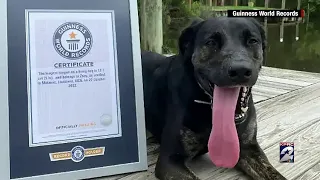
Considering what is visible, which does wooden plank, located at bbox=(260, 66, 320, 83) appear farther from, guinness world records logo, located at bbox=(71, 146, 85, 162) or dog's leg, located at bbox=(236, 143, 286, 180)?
guinness world records logo, located at bbox=(71, 146, 85, 162)

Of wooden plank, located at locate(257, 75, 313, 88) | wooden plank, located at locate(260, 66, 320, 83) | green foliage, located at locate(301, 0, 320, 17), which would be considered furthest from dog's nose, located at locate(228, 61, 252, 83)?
green foliage, located at locate(301, 0, 320, 17)

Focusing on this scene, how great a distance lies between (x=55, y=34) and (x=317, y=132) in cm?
192

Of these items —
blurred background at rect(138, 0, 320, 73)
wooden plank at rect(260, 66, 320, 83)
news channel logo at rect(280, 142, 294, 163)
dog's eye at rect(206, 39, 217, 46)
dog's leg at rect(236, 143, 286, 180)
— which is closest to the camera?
dog's eye at rect(206, 39, 217, 46)

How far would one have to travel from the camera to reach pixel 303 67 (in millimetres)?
8414

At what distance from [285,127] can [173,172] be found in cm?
128

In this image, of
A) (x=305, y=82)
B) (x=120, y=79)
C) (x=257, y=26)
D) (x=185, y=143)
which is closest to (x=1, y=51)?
(x=120, y=79)

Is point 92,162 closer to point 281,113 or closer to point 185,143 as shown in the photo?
point 185,143

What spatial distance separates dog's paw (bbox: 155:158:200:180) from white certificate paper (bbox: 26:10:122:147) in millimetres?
288

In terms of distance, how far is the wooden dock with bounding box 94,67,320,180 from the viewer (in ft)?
7.29

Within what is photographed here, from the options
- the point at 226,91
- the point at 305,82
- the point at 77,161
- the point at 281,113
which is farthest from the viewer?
the point at 305,82

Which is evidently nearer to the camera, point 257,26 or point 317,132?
point 257,26

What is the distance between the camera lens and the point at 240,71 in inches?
69.2

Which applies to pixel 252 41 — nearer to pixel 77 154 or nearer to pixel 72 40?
pixel 72 40

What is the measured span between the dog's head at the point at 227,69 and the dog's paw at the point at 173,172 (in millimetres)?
154
